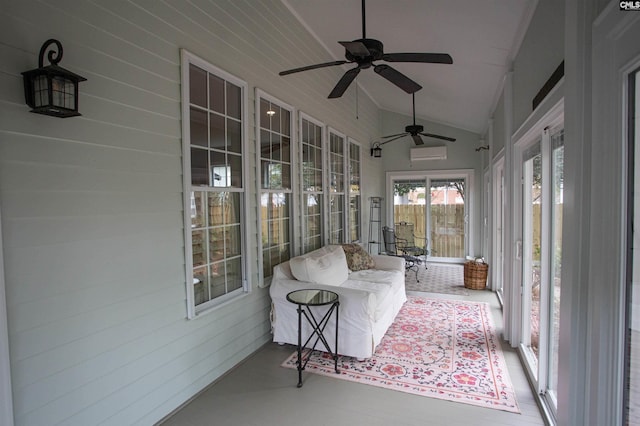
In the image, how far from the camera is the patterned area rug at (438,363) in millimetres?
2744

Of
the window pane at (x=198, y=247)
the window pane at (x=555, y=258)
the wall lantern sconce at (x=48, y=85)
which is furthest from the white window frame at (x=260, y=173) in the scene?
the window pane at (x=555, y=258)

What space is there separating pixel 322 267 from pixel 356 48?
89.2 inches

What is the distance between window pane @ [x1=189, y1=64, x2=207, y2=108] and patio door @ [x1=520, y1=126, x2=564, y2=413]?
2.54m

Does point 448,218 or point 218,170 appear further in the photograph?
point 448,218

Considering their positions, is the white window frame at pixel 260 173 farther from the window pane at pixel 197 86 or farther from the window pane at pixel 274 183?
the window pane at pixel 197 86

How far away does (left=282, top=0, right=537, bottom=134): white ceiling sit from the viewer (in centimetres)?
294

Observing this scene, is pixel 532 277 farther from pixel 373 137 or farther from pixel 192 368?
pixel 373 137

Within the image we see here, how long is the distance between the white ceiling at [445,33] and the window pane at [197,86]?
5.72 feet

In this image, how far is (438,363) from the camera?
3207 mm

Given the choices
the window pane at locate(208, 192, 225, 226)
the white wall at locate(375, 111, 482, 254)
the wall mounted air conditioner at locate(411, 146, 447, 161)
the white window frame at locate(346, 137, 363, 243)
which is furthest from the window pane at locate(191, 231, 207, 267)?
the wall mounted air conditioner at locate(411, 146, 447, 161)

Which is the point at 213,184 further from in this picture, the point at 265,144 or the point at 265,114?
the point at 265,114

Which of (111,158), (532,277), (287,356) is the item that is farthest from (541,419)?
(111,158)

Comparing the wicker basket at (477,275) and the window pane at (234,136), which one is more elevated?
the window pane at (234,136)

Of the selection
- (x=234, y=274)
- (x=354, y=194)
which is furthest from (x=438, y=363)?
(x=354, y=194)
